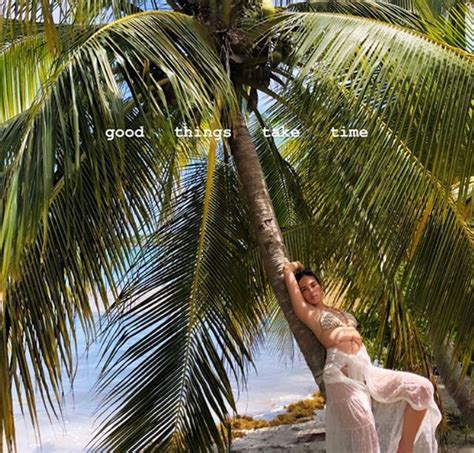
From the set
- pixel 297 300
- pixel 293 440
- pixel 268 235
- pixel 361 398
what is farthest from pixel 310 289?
pixel 293 440

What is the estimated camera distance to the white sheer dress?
2801mm

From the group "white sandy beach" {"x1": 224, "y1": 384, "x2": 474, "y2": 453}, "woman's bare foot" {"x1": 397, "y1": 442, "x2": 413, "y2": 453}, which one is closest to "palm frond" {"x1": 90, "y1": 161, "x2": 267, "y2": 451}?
"woman's bare foot" {"x1": 397, "y1": 442, "x2": 413, "y2": 453}

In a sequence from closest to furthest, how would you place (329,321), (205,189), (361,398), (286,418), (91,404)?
(361,398), (329,321), (205,189), (286,418), (91,404)

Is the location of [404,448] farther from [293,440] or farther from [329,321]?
[293,440]

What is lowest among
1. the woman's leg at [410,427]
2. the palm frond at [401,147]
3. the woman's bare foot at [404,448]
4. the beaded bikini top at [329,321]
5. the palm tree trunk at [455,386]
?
the palm tree trunk at [455,386]

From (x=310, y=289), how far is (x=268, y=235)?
15.4 inches

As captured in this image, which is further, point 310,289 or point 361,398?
point 310,289

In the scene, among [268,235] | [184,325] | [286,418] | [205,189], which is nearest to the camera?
[268,235]

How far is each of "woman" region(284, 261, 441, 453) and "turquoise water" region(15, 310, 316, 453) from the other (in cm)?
473

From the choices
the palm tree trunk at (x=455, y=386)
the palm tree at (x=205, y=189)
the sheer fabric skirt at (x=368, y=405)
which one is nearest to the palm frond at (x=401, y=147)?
the palm tree at (x=205, y=189)

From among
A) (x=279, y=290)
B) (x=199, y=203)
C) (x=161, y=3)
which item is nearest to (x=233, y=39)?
(x=161, y=3)

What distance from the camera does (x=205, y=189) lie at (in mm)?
3932

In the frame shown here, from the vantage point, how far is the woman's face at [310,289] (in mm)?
3051

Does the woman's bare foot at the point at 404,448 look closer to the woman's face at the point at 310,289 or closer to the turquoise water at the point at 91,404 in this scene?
the woman's face at the point at 310,289
